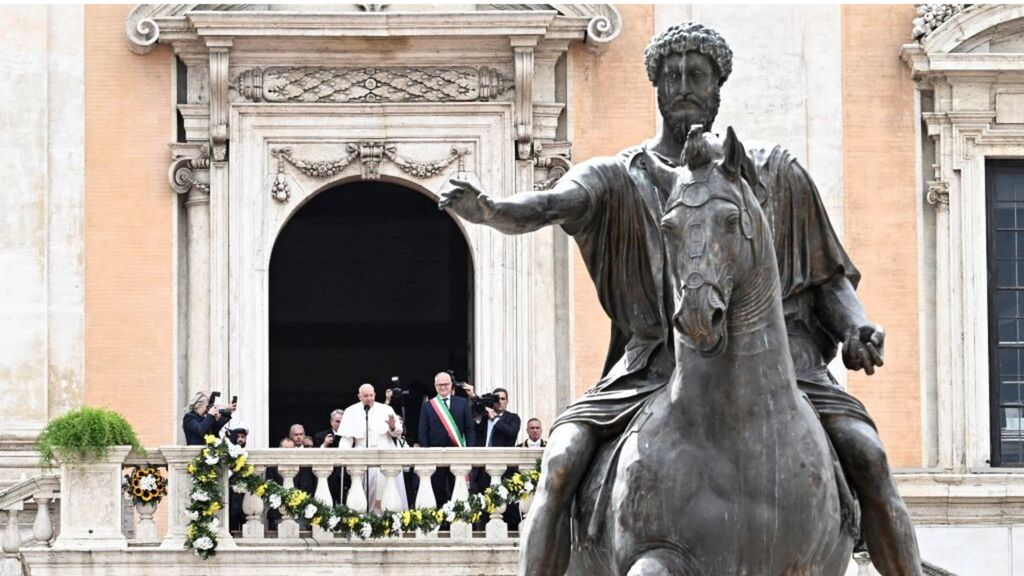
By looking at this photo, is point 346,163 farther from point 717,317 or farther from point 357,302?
point 717,317

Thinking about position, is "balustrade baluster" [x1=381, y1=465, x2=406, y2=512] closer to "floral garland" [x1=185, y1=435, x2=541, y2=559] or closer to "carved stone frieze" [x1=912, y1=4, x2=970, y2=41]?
"floral garland" [x1=185, y1=435, x2=541, y2=559]

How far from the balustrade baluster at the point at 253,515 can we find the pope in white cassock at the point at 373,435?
677mm

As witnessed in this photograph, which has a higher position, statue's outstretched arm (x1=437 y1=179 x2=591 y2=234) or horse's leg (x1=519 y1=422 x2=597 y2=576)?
statue's outstretched arm (x1=437 y1=179 x2=591 y2=234)

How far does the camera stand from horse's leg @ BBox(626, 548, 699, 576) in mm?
9008

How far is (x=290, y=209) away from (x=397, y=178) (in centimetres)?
93

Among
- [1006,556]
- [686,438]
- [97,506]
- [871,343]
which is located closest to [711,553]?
[686,438]

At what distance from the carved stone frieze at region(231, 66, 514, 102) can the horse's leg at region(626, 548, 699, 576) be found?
1624 cm

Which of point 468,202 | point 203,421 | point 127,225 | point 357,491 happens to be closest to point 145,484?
point 203,421

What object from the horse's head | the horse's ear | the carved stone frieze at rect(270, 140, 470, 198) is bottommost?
→ the horse's head

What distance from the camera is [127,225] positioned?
25.1 m

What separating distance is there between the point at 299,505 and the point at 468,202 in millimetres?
11845

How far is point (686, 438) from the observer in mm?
9141

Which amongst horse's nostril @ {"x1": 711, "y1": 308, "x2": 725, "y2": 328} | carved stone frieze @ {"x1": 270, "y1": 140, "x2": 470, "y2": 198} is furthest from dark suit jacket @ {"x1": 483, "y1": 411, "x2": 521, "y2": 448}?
horse's nostril @ {"x1": 711, "y1": 308, "x2": 725, "y2": 328}

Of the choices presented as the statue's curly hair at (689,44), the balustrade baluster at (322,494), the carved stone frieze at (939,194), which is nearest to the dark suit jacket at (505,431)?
the balustrade baluster at (322,494)
